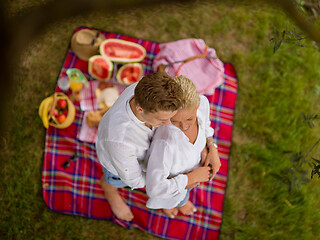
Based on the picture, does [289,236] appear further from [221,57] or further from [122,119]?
[122,119]

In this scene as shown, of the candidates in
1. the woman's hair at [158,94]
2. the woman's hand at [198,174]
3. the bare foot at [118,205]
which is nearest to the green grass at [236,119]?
the bare foot at [118,205]

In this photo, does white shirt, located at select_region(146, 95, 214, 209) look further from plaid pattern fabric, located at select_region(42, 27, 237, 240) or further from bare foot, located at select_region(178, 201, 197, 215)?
plaid pattern fabric, located at select_region(42, 27, 237, 240)

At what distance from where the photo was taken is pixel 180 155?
2.29 metres

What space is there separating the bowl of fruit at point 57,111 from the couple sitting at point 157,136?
134 cm

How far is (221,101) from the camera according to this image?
12.5 ft

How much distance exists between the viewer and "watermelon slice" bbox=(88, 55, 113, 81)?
368 cm

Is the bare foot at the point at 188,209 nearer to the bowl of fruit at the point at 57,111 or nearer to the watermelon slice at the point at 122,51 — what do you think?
the bowl of fruit at the point at 57,111

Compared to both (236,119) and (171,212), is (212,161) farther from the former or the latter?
Result: (236,119)

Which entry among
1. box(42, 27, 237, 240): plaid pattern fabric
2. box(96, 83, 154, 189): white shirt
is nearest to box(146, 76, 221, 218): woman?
box(96, 83, 154, 189): white shirt

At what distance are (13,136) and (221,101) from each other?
110 inches

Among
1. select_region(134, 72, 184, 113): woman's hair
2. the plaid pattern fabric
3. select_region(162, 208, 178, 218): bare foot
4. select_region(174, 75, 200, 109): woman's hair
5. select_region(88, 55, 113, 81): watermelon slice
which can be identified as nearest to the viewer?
select_region(134, 72, 184, 113): woman's hair

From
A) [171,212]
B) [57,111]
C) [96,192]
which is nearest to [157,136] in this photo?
[171,212]

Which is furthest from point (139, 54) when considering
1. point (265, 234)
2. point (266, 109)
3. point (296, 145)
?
point (265, 234)

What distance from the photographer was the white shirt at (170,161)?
84.3 inches
